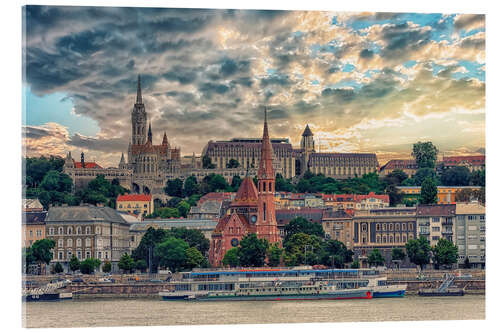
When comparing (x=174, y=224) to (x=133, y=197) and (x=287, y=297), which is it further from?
(x=287, y=297)

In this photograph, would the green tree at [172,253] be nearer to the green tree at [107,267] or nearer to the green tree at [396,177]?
the green tree at [107,267]

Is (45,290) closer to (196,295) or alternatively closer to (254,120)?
(196,295)

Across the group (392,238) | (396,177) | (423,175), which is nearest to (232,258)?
(392,238)

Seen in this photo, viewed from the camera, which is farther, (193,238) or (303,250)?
(193,238)

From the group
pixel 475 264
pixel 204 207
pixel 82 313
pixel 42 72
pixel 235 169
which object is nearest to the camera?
pixel 82 313

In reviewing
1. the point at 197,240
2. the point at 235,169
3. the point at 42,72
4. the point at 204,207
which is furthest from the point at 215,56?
the point at 235,169

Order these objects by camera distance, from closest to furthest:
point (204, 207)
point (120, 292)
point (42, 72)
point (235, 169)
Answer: point (42, 72)
point (120, 292)
point (204, 207)
point (235, 169)

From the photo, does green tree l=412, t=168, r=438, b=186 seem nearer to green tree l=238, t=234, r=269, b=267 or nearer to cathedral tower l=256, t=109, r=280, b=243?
cathedral tower l=256, t=109, r=280, b=243

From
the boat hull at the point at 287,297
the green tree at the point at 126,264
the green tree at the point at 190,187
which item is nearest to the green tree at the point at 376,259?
the boat hull at the point at 287,297
